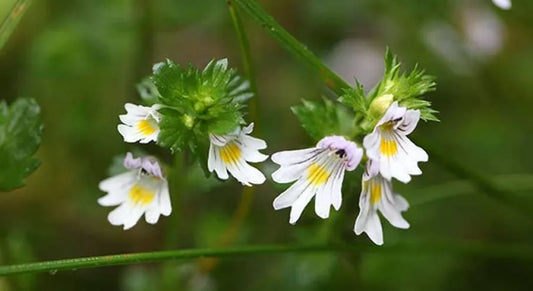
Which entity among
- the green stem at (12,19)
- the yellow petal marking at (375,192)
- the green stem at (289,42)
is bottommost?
the yellow petal marking at (375,192)

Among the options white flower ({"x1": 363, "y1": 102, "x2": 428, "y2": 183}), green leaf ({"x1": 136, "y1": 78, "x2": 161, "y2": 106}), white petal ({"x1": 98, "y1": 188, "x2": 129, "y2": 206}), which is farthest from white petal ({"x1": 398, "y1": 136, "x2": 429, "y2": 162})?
white petal ({"x1": 98, "y1": 188, "x2": 129, "y2": 206})

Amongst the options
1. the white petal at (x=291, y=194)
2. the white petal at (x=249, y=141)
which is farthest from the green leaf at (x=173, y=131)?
the white petal at (x=291, y=194)

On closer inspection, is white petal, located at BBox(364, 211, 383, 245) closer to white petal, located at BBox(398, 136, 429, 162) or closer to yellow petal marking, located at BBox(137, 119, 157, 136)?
white petal, located at BBox(398, 136, 429, 162)

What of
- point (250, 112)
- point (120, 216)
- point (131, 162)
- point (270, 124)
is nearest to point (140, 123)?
point (131, 162)

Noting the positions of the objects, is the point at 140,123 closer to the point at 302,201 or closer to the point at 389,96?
the point at 302,201

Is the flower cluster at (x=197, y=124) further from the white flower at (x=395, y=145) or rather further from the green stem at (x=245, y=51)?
the white flower at (x=395, y=145)

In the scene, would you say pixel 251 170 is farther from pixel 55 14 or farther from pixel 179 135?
pixel 55 14

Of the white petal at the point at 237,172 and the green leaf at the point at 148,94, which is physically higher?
the green leaf at the point at 148,94
